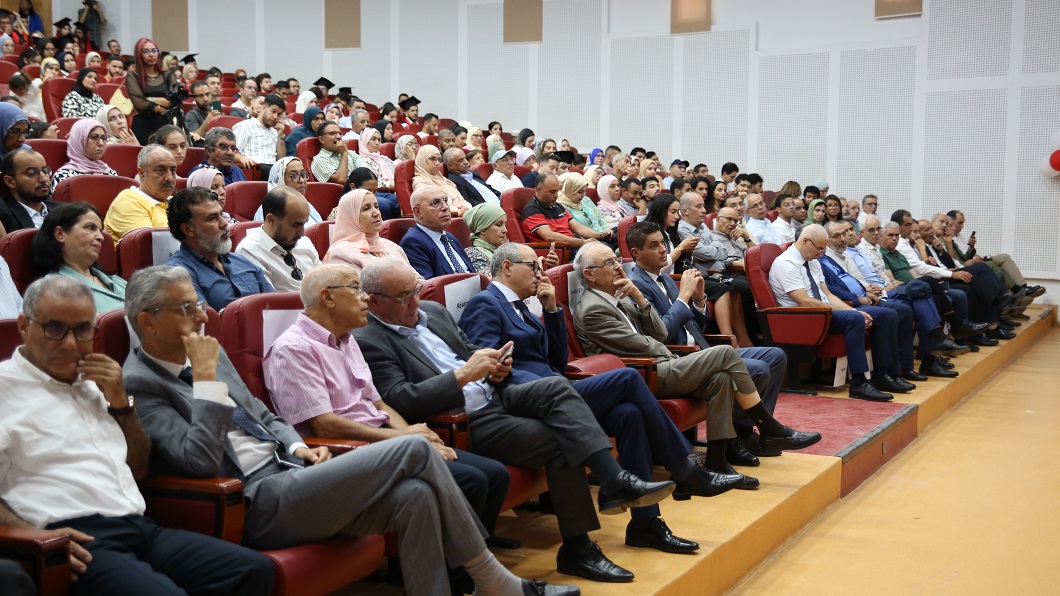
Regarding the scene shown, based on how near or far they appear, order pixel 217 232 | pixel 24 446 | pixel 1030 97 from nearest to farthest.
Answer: pixel 24 446 < pixel 217 232 < pixel 1030 97

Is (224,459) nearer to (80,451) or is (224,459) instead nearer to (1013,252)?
(80,451)

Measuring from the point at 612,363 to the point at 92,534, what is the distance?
1.87m

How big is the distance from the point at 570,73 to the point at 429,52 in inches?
78.1

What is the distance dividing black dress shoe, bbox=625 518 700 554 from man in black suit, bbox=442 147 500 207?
12.0ft

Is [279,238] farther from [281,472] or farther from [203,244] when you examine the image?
[281,472]

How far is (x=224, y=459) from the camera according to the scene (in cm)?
189

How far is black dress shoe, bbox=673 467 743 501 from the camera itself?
2980 millimetres

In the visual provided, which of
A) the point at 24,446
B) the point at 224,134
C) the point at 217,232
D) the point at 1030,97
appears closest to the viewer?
the point at 24,446

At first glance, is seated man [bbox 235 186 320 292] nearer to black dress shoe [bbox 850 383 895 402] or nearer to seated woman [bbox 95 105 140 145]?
seated woman [bbox 95 105 140 145]

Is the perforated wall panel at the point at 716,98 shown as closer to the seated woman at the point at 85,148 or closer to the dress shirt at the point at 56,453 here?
the seated woman at the point at 85,148

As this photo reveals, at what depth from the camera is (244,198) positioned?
13.8 ft

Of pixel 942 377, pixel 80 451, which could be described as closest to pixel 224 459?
pixel 80 451

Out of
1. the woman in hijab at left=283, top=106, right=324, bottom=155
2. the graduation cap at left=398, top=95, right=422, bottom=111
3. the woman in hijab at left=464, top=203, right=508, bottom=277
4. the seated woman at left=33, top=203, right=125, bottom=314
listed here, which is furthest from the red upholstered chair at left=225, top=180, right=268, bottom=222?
the graduation cap at left=398, top=95, right=422, bottom=111

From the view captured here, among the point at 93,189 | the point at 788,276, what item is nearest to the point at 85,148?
the point at 93,189
